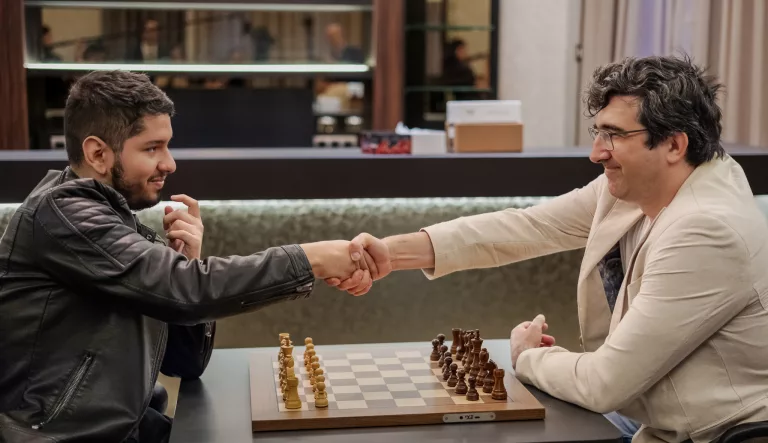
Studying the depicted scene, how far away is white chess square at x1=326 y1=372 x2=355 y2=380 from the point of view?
6.63ft

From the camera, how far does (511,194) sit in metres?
3.16

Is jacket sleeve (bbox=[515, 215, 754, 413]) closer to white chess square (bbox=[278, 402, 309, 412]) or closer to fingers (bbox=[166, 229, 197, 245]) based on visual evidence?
white chess square (bbox=[278, 402, 309, 412])

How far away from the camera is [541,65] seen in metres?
6.00

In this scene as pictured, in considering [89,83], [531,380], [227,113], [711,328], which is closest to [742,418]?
[711,328]

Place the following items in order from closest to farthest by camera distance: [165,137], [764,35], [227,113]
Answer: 1. [165,137]
2. [764,35]
3. [227,113]

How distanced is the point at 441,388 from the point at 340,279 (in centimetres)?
31

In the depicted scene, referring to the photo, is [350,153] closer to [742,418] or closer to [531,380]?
[531,380]

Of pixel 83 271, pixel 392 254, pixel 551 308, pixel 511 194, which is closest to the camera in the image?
pixel 83 271

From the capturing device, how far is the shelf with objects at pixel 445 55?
19.1 ft

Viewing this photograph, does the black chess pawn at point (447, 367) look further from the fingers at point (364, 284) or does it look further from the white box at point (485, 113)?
the white box at point (485, 113)

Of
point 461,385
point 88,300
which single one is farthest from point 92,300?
point 461,385

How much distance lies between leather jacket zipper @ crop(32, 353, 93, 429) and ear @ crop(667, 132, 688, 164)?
121 centimetres

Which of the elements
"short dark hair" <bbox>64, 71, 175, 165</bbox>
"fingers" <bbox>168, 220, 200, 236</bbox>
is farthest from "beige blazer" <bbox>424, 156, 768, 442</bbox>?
"short dark hair" <bbox>64, 71, 175, 165</bbox>

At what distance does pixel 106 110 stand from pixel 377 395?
783mm
